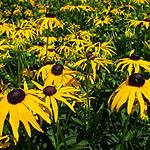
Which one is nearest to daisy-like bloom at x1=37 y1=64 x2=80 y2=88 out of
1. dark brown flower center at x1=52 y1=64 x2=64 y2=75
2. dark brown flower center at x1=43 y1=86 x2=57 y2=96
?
dark brown flower center at x1=52 y1=64 x2=64 y2=75

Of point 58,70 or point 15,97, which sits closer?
point 15,97

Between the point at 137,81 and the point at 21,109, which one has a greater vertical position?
the point at 137,81

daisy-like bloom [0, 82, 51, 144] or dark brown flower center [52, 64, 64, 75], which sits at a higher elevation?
dark brown flower center [52, 64, 64, 75]

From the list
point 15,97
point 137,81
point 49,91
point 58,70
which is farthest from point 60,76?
point 137,81

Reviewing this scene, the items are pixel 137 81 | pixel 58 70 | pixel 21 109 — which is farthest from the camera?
pixel 58 70

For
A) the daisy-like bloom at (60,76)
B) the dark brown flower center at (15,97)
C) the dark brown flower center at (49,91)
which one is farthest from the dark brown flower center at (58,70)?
the dark brown flower center at (15,97)

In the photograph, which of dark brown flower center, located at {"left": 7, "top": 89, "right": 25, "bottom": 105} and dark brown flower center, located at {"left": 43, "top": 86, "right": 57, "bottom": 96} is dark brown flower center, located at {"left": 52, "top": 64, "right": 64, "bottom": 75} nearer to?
dark brown flower center, located at {"left": 43, "top": 86, "right": 57, "bottom": 96}

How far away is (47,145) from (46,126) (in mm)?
185

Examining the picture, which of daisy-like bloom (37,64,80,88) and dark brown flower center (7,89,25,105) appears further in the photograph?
daisy-like bloom (37,64,80,88)

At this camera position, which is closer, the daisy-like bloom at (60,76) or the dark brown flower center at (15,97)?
the dark brown flower center at (15,97)

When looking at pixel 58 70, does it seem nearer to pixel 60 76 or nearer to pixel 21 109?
pixel 60 76

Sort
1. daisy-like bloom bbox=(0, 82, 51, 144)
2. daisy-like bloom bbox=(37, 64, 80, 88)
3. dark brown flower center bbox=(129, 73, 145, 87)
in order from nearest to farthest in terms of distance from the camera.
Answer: daisy-like bloom bbox=(0, 82, 51, 144)
dark brown flower center bbox=(129, 73, 145, 87)
daisy-like bloom bbox=(37, 64, 80, 88)

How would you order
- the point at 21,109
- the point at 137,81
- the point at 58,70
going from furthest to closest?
1. the point at 58,70
2. the point at 137,81
3. the point at 21,109

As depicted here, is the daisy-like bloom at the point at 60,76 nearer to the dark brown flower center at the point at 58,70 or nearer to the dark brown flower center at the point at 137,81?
the dark brown flower center at the point at 58,70
